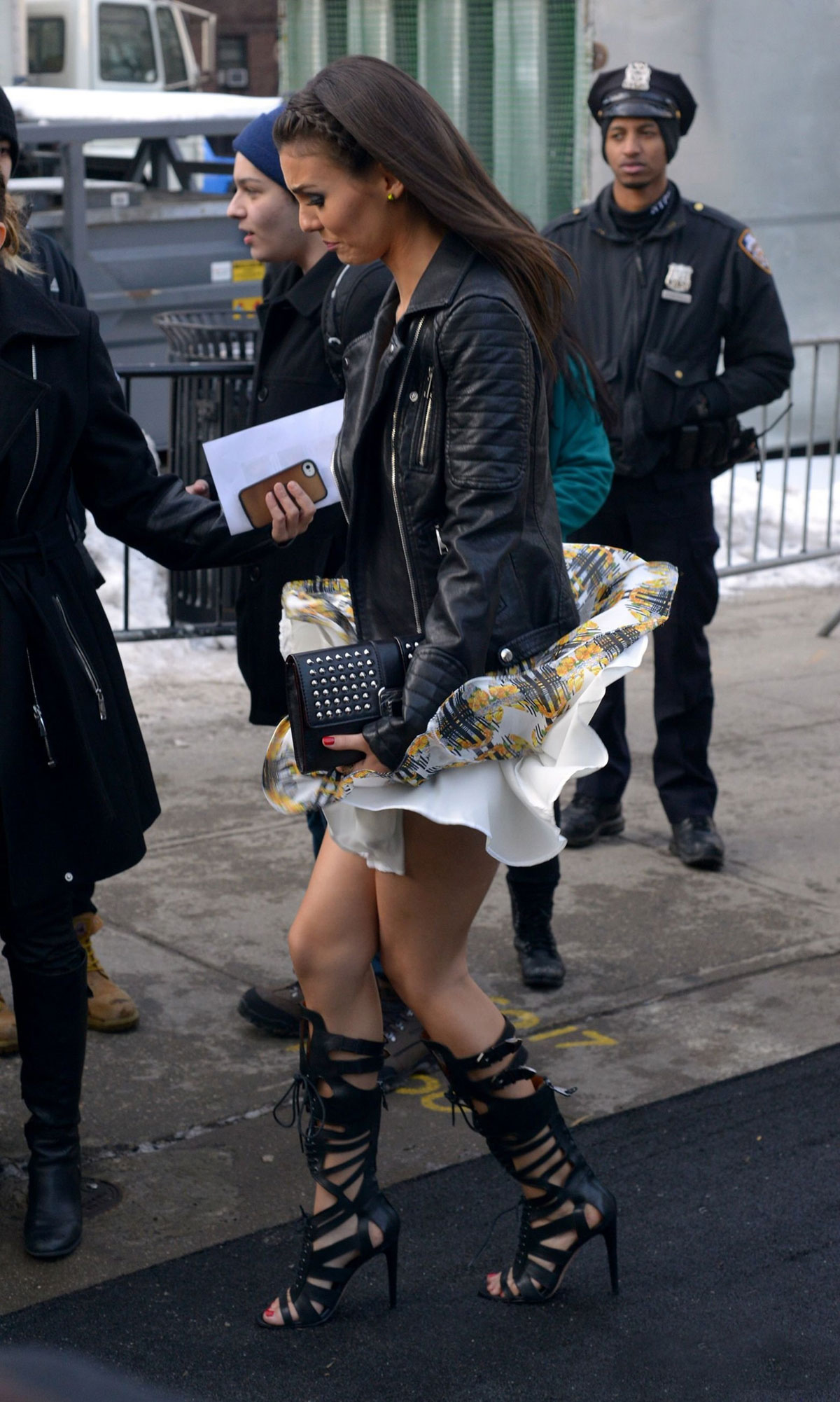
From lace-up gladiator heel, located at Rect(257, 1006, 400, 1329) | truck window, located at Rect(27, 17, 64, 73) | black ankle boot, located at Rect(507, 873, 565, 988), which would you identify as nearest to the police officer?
black ankle boot, located at Rect(507, 873, 565, 988)

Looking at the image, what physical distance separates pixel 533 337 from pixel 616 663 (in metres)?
0.55

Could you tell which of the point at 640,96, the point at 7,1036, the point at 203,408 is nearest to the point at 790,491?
the point at 203,408

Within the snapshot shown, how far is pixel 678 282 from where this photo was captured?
5.18m

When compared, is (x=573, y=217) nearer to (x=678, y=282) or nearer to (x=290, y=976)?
(x=678, y=282)

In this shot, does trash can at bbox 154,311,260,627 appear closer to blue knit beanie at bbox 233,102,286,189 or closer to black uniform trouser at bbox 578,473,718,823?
black uniform trouser at bbox 578,473,718,823

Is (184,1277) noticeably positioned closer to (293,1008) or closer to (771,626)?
(293,1008)

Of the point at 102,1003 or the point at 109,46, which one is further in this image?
the point at 109,46

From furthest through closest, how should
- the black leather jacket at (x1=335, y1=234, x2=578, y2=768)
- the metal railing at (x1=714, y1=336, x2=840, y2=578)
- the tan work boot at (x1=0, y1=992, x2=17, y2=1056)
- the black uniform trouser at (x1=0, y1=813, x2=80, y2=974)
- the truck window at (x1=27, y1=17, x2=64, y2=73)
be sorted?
the truck window at (x1=27, y1=17, x2=64, y2=73)
the metal railing at (x1=714, y1=336, x2=840, y2=578)
the tan work boot at (x1=0, y1=992, x2=17, y2=1056)
the black uniform trouser at (x1=0, y1=813, x2=80, y2=974)
the black leather jacket at (x1=335, y1=234, x2=578, y2=768)

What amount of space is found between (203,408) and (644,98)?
2.74 m

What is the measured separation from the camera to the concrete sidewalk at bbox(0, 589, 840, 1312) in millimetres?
3553

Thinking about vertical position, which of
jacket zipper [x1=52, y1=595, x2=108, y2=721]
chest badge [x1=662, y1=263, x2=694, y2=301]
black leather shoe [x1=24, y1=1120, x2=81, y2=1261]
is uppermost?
chest badge [x1=662, y1=263, x2=694, y2=301]

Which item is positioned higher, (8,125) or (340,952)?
(8,125)

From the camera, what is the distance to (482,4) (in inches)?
Answer: 476

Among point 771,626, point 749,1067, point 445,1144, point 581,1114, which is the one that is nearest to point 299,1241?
point 445,1144
